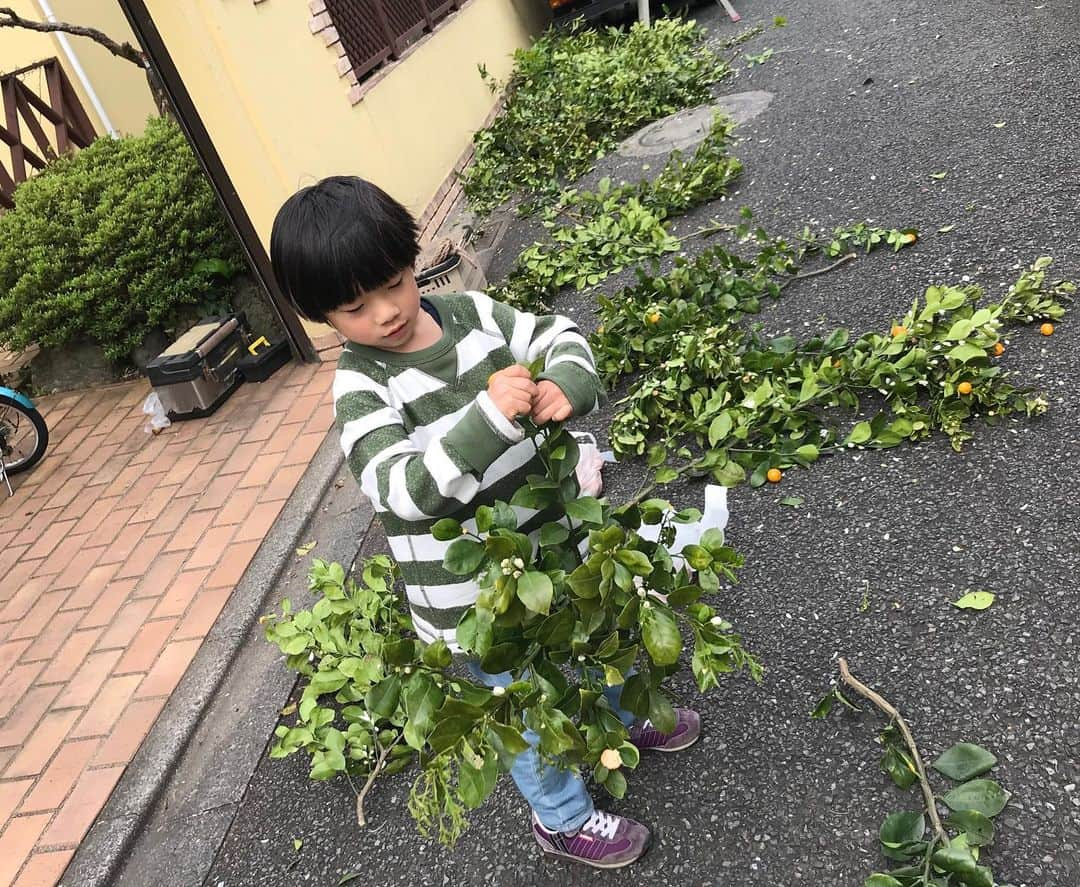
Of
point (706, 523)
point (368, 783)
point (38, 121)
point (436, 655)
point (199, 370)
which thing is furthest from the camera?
point (38, 121)

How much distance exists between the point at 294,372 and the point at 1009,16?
6.13m

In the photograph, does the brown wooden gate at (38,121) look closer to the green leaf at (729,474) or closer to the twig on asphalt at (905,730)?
the green leaf at (729,474)

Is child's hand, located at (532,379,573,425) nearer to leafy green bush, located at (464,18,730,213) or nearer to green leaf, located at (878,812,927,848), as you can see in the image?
green leaf, located at (878,812,927,848)

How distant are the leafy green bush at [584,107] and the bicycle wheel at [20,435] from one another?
146 inches

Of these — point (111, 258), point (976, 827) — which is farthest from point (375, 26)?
point (976, 827)

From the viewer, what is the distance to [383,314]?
1501 millimetres

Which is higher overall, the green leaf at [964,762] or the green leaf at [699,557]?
the green leaf at [699,557]

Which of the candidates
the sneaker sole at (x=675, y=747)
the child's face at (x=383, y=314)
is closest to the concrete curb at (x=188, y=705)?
the sneaker sole at (x=675, y=747)

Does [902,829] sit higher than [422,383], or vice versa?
[422,383]

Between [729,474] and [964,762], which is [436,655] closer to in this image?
[964,762]

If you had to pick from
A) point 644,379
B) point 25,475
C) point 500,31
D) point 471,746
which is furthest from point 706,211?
point 500,31

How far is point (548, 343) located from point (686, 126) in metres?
5.51

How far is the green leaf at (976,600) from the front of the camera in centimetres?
212

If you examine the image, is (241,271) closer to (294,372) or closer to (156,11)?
(294,372)
